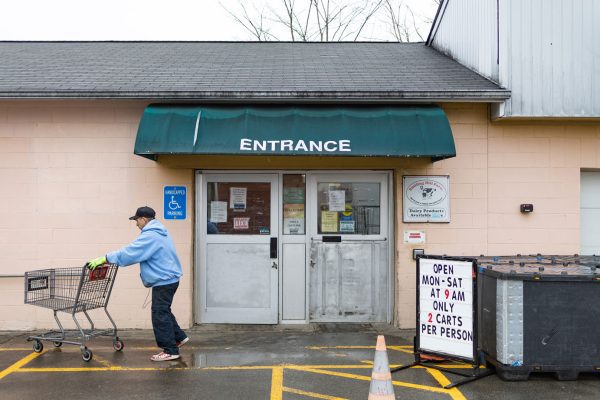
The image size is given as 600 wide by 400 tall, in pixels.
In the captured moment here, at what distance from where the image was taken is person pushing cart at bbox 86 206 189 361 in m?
6.33

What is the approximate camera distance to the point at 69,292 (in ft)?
22.7

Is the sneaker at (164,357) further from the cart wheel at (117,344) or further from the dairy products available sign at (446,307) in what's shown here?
the dairy products available sign at (446,307)

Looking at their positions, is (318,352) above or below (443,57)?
below

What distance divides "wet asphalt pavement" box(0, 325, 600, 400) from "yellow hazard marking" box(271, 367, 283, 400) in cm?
1

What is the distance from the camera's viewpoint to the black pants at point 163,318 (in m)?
6.44

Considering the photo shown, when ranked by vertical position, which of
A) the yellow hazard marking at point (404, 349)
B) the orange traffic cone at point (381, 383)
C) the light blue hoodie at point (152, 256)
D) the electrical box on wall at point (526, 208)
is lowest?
the yellow hazard marking at point (404, 349)

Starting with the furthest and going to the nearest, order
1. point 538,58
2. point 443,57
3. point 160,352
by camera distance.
A: point 443,57
point 538,58
point 160,352

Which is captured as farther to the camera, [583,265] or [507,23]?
[507,23]

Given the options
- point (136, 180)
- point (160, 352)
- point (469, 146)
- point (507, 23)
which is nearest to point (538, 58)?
point (507, 23)

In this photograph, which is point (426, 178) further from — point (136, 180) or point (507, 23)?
point (136, 180)

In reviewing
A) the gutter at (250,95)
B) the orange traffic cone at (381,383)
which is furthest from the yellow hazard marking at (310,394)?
the gutter at (250,95)

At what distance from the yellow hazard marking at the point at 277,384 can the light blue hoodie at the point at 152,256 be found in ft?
5.26

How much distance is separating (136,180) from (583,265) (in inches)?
232

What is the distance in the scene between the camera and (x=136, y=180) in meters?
8.02
